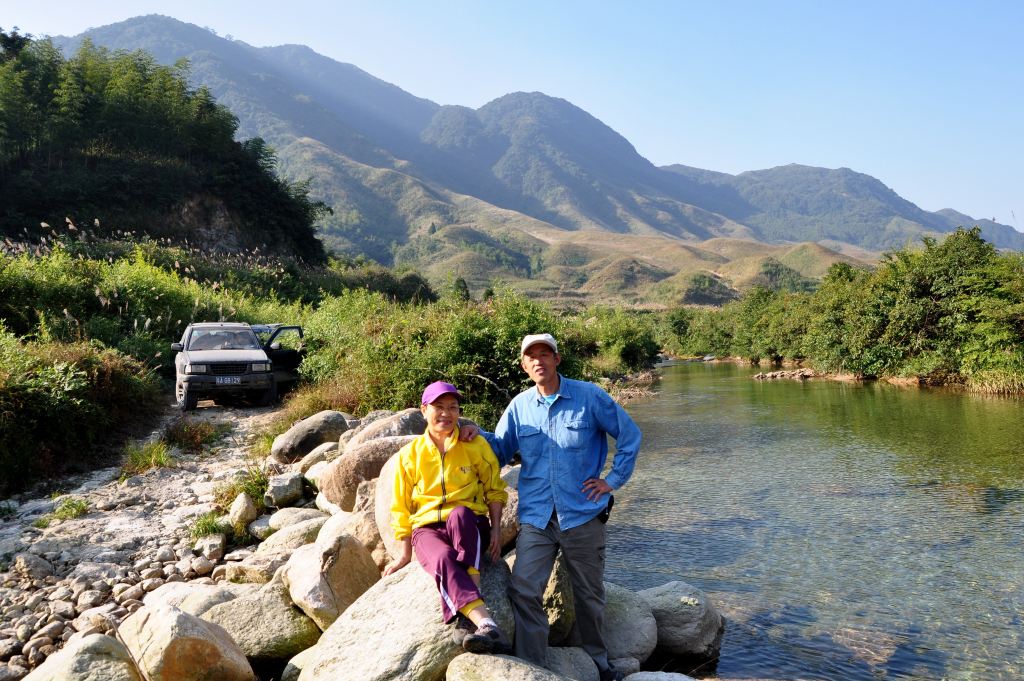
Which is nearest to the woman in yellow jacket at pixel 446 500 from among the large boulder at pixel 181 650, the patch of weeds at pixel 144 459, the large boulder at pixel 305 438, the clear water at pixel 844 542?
the large boulder at pixel 181 650

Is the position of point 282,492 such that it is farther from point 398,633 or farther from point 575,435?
point 575,435

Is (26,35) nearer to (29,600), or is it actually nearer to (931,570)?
(29,600)

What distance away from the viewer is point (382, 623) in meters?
4.58

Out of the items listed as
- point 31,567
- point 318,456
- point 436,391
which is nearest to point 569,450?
point 436,391

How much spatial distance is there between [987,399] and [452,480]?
23.7m

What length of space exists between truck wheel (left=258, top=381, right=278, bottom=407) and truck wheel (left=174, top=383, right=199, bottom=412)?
1.44m

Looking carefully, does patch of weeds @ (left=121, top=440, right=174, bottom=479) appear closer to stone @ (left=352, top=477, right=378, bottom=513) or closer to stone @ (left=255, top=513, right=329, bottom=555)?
stone @ (left=255, top=513, right=329, bottom=555)

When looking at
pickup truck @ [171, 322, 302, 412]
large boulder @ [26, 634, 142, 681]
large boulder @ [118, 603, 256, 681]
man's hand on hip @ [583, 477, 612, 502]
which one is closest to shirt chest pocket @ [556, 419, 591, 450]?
man's hand on hip @ [583, 477, 612, 502]

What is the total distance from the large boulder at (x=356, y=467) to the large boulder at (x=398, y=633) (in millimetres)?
2606

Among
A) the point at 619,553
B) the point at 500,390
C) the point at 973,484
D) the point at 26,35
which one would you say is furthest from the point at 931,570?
the point at 26,35

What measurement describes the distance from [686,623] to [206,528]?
17.5 feet

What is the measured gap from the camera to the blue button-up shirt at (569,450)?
15.9 ft

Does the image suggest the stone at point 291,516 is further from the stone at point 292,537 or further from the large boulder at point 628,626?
the large boulder at point 628,626

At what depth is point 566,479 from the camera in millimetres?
4844
